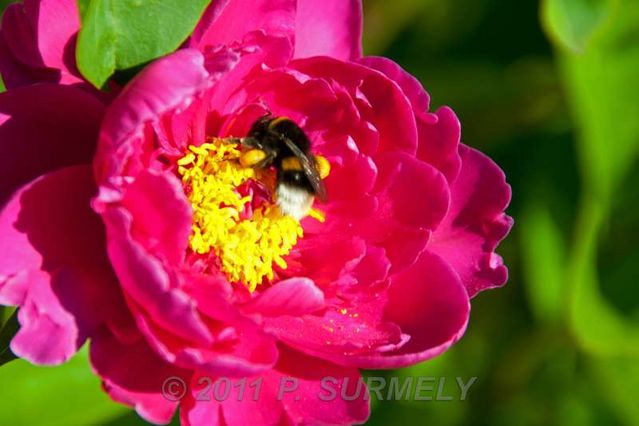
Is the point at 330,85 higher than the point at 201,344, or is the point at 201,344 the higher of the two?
the point at 330,85

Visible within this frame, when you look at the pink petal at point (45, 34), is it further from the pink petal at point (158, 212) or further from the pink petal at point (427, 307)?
the pink petal at point (427, 307)

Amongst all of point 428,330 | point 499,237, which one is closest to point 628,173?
point 499,237

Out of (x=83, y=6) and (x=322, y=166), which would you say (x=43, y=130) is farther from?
(x=322, y=166)

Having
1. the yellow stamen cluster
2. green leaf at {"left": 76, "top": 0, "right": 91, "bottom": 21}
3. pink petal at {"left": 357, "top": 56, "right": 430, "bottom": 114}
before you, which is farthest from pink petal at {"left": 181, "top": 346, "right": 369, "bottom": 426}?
green leaf at {"left": 76, "top": 0, "right": 91, "bottom": 21}

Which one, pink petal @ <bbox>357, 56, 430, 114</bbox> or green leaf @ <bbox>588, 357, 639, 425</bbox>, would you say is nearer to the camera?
pink petal @ <bbox>357, 56, 430, 114</bbox>

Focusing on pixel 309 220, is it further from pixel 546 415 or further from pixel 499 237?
pixel 546 415

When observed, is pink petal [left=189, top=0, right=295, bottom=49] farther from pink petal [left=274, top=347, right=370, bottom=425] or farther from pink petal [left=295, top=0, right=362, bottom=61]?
pink petal [left=274, top=347, right=370, bottom=425]
